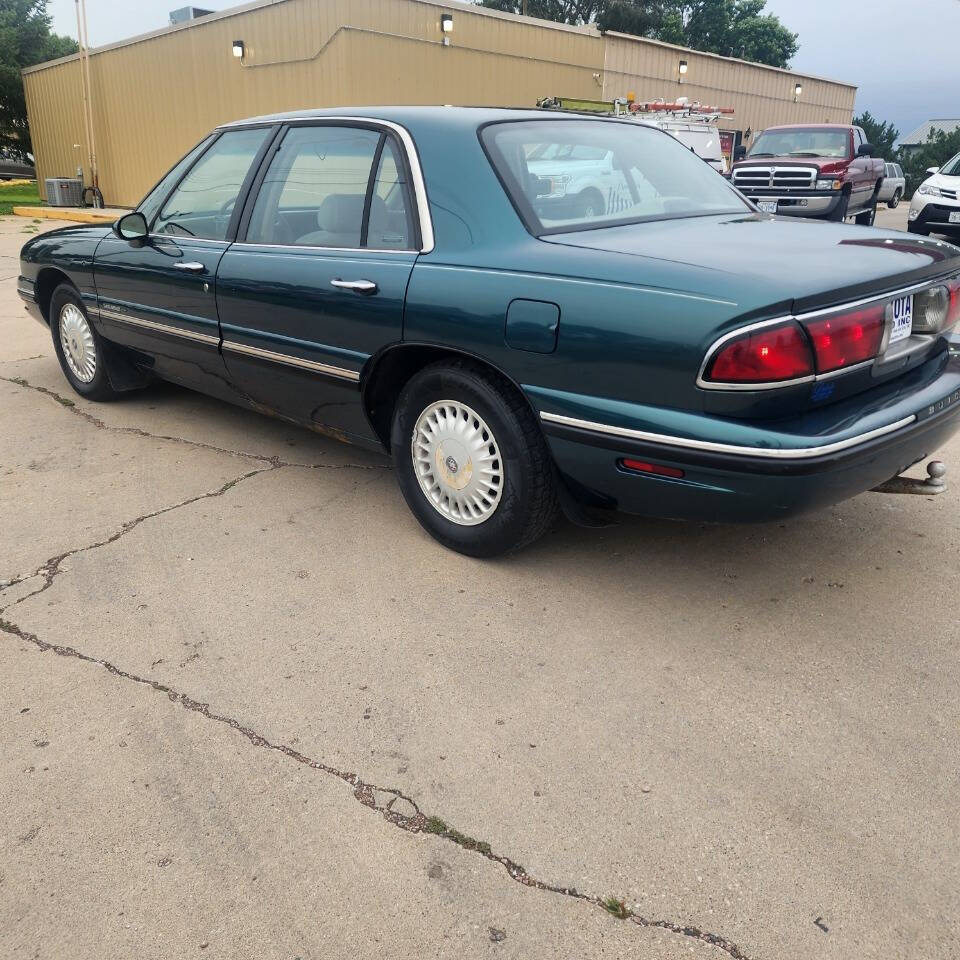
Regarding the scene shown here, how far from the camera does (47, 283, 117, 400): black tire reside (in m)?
5.11

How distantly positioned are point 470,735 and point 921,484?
1.80 m

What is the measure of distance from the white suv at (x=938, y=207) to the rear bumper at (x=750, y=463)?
33.3 feet

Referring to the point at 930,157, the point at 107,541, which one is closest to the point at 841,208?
the point at 107,541

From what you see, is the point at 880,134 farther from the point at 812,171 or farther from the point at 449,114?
the point at 449,114

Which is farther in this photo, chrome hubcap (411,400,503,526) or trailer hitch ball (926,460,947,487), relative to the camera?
chrome hubcap (411,400,503,526)

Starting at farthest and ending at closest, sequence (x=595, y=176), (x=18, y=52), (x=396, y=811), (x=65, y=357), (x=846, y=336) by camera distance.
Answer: (x=18, y=52), (x=65, y=357), (x=595, y=176), (x=846, y=336), (x=396, y=811)

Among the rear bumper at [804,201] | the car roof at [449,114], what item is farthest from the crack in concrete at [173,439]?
the rear bumper at [804,201]

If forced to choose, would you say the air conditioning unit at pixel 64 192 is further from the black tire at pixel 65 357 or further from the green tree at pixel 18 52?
the black tire at pixel 65 357

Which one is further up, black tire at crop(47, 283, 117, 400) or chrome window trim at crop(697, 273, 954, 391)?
chrome window trim at crop(697, 273, 954, 391)

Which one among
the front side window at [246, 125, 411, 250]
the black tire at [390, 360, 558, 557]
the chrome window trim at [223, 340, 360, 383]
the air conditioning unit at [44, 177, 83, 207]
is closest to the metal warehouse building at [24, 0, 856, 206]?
the air conditioning unit at [44, 177, 83, 207]

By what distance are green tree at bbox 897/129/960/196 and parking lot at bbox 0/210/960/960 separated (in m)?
34.6

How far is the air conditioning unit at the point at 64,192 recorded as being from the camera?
21406 mm

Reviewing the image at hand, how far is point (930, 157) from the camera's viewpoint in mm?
34031

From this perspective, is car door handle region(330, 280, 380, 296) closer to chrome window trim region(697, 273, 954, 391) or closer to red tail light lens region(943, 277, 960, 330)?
chrome window trim region(697, 273, 954, 391)
